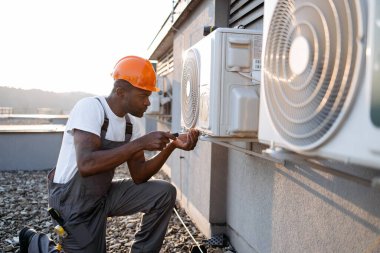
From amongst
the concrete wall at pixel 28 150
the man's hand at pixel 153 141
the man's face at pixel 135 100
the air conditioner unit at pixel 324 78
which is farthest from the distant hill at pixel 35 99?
the air conditioner unit at pixel 324 78

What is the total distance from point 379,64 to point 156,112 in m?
7.09

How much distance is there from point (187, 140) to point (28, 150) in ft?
24.0

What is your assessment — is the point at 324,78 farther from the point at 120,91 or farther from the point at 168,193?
the point at 168,193

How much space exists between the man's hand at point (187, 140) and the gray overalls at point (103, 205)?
52 centimetres

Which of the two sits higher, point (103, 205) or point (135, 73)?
point (135, 73)

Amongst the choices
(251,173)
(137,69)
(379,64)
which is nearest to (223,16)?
(137,69)

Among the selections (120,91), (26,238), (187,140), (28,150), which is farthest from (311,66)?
(28,150)

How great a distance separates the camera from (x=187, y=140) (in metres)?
2.97

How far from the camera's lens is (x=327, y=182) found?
2.20 meters

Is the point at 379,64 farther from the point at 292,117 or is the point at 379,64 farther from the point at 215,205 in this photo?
the point at 215,205

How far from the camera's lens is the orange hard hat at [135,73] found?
2949mm

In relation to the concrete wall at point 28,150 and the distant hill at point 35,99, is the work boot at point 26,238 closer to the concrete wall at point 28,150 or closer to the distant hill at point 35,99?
the concrete wall at point 28,150

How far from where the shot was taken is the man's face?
300 centimetres

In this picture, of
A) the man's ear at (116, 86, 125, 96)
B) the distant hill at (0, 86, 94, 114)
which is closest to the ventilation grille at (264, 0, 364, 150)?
the man's ear at (116, 86, 125, 96)
